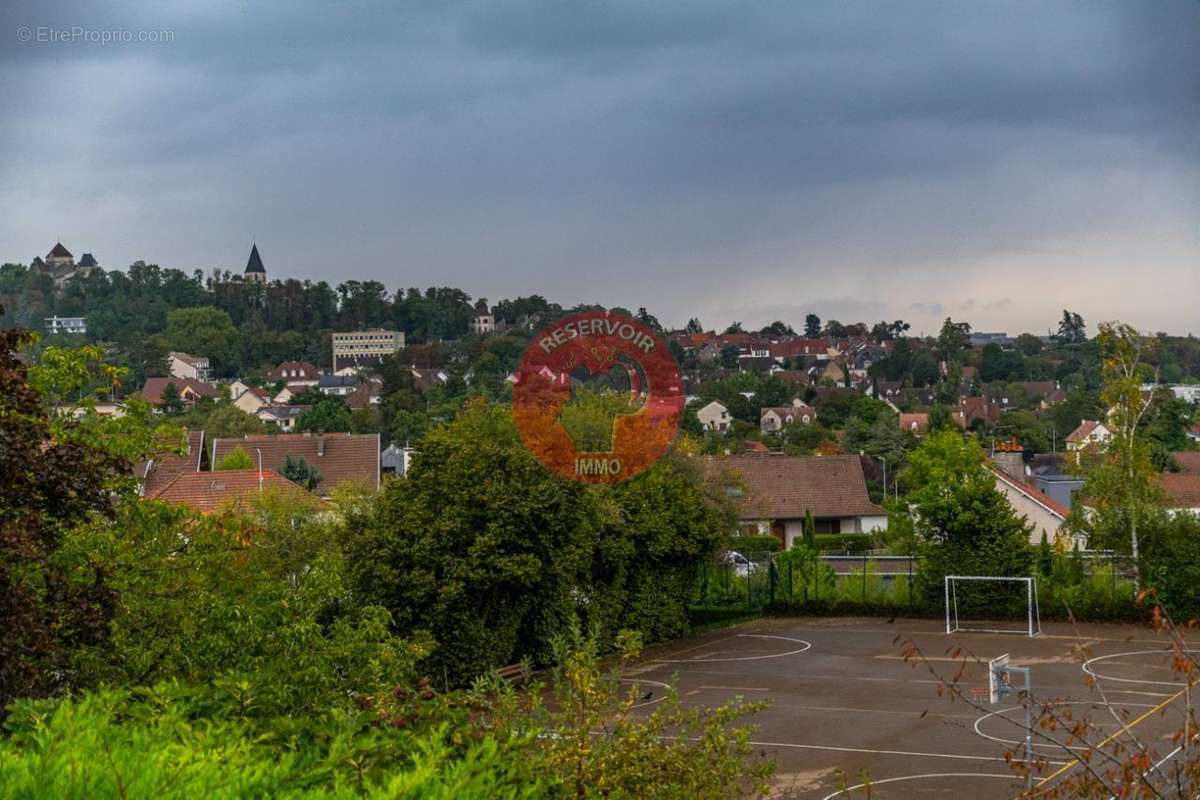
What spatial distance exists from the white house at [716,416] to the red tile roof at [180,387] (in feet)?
147

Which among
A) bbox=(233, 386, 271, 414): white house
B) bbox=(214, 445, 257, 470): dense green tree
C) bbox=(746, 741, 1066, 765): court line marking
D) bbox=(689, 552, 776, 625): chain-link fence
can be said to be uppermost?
bbox=(233, 386, 271, 414): white house

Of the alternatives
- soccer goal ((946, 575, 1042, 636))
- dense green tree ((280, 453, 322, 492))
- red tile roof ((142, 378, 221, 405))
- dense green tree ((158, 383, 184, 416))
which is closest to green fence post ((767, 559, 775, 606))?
soccer goal ((946, 575, 1042, 636))

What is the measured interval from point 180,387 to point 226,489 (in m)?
87.5

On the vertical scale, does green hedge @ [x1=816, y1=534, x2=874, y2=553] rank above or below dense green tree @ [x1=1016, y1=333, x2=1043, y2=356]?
below

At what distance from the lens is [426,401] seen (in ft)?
330

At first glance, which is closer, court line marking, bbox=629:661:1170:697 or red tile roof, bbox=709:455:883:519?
court line marking, bbox=629:661:1170:697

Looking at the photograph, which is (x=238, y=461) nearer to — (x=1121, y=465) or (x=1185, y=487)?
(x=1121, y=465)

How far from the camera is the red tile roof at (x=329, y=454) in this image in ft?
171

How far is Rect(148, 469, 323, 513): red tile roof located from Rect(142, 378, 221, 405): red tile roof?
7688 centimetres

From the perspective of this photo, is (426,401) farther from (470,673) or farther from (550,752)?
(550,752)

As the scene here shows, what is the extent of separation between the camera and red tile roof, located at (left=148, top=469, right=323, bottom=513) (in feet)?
120

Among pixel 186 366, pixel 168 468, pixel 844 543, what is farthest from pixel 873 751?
pixel 186 366

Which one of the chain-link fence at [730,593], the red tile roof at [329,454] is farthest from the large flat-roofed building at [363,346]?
the chain-link fence at [730,593]
